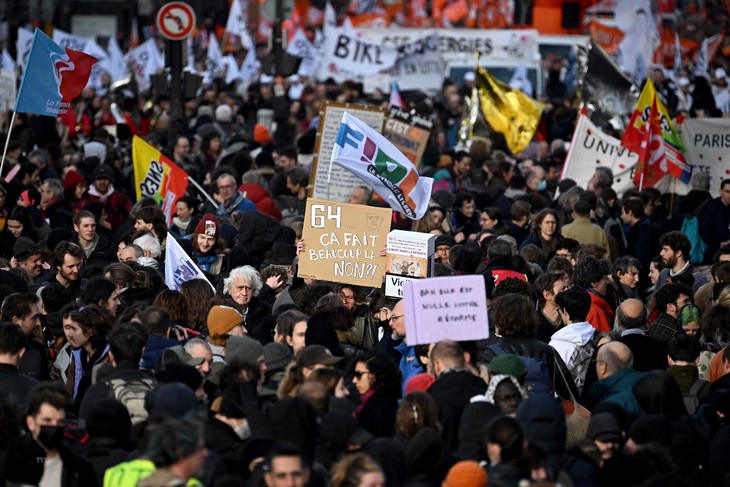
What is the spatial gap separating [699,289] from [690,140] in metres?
5.61

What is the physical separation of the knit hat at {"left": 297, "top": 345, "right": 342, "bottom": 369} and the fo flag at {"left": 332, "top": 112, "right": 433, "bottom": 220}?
3.83 meters

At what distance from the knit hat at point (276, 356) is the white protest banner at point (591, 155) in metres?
9.71

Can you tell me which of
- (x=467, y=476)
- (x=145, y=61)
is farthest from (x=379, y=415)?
(x=145, y=61)

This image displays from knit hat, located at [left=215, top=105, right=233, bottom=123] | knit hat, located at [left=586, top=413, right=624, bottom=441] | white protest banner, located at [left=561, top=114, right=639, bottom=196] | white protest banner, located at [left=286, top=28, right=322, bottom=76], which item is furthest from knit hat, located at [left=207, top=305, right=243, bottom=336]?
white protest banner, located at [left=286, top=28, right=322, bottom=76]

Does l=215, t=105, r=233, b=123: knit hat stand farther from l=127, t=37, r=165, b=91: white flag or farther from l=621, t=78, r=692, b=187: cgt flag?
l=621, t=78, r=692, b=187: cgt flag

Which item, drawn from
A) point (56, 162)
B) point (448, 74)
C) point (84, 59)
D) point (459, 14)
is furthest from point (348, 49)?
point (459, 14)

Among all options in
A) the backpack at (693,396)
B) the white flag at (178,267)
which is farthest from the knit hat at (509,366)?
the white flag at (178,267)

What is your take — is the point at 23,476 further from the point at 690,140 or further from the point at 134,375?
the point at 690,140

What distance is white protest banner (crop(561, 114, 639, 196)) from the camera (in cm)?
1722

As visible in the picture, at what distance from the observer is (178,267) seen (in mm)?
10391

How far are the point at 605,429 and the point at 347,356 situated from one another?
5.02 ft

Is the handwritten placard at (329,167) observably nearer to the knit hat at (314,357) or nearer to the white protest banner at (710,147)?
the white protest banner at (710,147)

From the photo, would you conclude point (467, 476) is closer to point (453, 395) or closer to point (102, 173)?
point (453, 395)

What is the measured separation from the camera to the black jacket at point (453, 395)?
726cm
